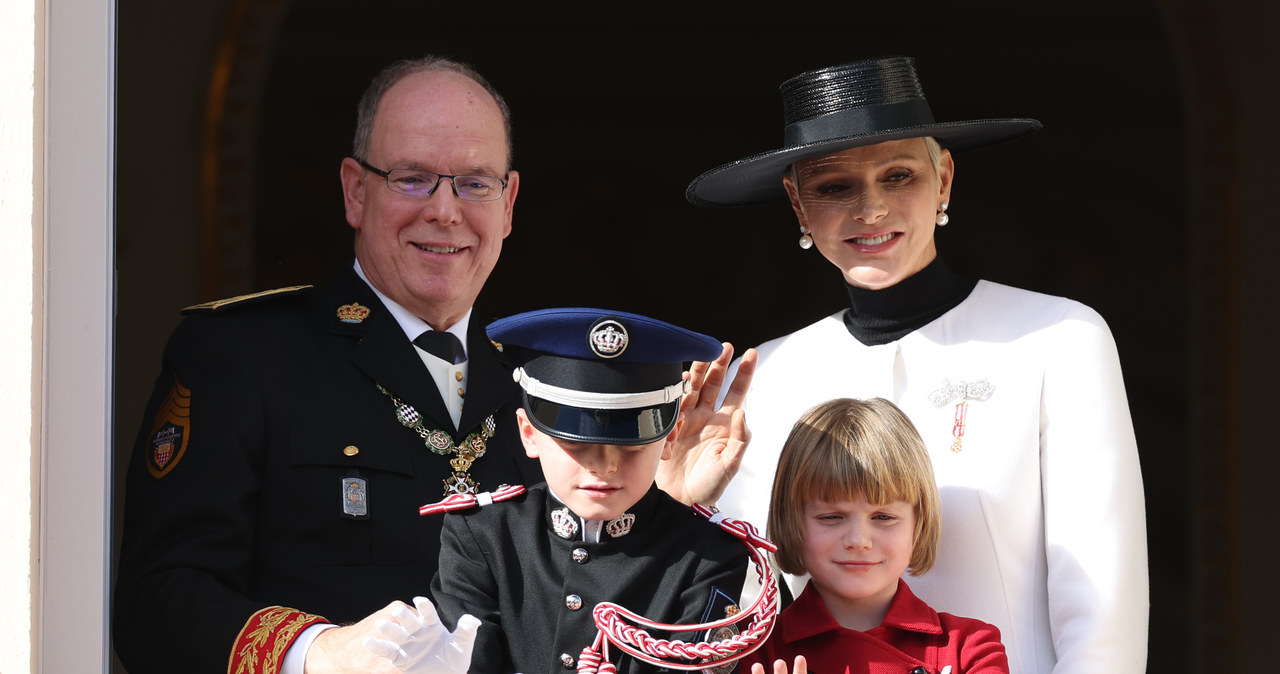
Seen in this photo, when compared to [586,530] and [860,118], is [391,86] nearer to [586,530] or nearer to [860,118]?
[860,118]

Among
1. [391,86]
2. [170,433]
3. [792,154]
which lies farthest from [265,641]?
[792,154]

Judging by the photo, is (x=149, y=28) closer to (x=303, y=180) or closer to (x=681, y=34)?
(x=303, y=180)

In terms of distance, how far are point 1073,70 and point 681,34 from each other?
1.31 meters

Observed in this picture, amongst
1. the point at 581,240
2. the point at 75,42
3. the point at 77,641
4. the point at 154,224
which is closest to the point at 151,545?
the point at 77,641

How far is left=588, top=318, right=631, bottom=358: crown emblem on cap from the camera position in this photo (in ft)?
8.16

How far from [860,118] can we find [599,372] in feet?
3.13

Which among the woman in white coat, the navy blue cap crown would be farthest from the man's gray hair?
the navy blue cap crown

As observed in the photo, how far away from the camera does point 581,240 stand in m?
4.61

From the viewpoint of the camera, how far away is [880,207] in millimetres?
3006

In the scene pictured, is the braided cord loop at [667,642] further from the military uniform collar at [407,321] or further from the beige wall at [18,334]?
the beige wall at [18,334]

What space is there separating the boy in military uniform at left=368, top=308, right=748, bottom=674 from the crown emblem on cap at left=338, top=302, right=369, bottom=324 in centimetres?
65

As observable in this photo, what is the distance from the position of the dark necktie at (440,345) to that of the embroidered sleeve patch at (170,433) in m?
0.54

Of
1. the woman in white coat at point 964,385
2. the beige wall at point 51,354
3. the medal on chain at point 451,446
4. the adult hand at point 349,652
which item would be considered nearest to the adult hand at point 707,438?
the woman in white coat at point 964,385

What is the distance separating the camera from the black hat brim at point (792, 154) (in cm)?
296
